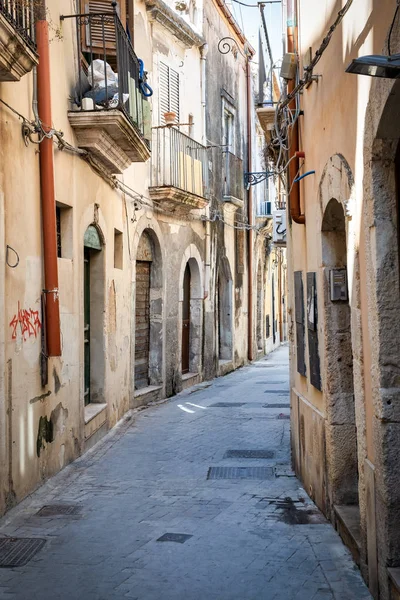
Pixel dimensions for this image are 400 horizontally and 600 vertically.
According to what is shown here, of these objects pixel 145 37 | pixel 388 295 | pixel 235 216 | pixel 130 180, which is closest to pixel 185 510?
pixel 388 295

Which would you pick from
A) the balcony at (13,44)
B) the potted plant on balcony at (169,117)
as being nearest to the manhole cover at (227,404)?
the potted plant on balcony at (169,117)

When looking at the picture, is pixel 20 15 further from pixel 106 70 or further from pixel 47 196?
pixel 106 70

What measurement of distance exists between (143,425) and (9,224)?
214 inches

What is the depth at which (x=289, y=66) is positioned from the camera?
7.85 metres

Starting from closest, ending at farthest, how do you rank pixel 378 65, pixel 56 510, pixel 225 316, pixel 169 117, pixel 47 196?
pixel 378 65, pixel 56 510, pixel 47 196, pixel 169 117, pixel 225 316

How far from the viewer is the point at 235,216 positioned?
20891 mm

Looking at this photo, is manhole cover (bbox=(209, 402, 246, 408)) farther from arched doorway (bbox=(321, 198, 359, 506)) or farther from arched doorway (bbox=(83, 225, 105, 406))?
arched doorway (bbox=(321, 198, 359, 506))

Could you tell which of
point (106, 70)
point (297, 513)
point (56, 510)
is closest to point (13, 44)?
point (106, 70)

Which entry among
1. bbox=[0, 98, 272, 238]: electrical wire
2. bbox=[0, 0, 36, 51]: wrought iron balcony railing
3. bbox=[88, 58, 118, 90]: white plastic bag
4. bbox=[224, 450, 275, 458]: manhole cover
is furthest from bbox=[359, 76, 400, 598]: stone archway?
bbox=[88, 58, 118, 90]: white plastic bag

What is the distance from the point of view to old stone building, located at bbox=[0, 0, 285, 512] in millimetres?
6844

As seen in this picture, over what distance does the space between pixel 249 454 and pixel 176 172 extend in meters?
7.07

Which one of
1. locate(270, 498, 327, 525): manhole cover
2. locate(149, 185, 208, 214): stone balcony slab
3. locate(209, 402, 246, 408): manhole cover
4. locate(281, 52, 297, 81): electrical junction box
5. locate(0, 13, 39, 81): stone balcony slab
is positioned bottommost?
locate(270, 498, 327, 525): manhole cover

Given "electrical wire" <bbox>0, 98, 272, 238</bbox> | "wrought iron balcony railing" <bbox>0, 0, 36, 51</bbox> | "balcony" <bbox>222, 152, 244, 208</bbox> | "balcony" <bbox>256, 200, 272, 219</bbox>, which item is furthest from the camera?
"balcony" <bbox>256, 200, 272, 219</bbox>

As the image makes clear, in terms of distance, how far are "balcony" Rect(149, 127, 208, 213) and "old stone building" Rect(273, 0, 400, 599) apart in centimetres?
569
